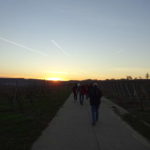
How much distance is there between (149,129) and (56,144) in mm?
4268

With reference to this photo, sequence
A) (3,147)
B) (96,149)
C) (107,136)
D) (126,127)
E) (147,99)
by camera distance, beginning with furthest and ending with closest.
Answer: (147,99), (126,127), (107,136), (3,147), (96,149)

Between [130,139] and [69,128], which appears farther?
[69,128]

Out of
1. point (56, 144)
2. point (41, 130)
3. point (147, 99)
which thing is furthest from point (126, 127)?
point (147, 99)

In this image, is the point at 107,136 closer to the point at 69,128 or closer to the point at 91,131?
the point at 91,131

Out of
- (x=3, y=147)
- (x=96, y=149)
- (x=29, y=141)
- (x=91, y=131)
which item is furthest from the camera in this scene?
(x=91, y=131)

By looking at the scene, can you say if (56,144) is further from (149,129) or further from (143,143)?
(149,129)

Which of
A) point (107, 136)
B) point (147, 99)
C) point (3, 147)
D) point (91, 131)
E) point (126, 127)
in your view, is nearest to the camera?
point (3, 147)

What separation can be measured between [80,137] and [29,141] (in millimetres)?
1609

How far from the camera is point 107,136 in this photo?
28.7 feet

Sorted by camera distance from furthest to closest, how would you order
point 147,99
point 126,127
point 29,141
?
1. point 147,99
2. point 126,127
3. point 29,141

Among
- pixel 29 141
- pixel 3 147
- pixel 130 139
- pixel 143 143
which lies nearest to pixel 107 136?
pixel 130 139

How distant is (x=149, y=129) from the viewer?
33.6 ft

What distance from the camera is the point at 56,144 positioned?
7.58 meters

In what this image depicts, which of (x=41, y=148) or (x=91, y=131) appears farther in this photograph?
(x=91, y=131)
